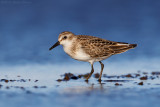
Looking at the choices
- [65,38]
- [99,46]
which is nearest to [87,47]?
[99,46]

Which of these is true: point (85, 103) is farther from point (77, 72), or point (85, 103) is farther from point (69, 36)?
point (77, 72)

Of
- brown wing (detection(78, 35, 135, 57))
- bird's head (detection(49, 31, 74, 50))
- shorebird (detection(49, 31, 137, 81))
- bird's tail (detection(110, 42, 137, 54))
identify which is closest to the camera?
shorebird (detection(49, 31, 137, 81))

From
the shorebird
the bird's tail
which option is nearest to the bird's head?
the shorebird

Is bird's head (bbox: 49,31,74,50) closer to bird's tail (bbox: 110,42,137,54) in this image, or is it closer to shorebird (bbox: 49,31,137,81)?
shorebird (bbox: 49,31,137,81)

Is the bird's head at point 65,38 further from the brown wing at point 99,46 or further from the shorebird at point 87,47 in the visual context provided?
the brown wing at point 99,46

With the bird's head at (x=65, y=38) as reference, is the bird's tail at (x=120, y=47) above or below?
below

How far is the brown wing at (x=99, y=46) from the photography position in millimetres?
15547

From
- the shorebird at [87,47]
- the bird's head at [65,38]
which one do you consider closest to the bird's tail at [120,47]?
the shorebird at [87,47]

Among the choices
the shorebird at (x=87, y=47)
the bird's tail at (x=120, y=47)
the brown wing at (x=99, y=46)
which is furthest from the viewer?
the bird's tail at (x=120, y=47)

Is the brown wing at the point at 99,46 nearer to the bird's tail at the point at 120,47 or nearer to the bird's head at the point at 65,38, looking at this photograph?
the bird's tail at the point at 120,47

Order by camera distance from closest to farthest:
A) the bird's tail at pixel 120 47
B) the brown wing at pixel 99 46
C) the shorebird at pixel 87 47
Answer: the shorebird at pixel 87 47 → the brown wing at pixel 99 46 → the bird's tail at pixel 120 47

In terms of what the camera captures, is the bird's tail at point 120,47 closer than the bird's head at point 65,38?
No

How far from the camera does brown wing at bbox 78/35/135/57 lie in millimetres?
15547

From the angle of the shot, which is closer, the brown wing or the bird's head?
the brown wing
